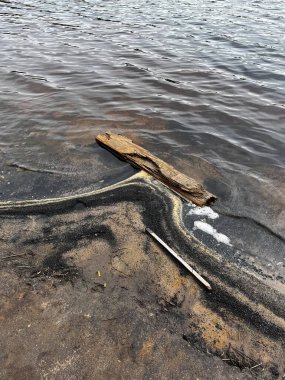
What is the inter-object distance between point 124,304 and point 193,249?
138 cm

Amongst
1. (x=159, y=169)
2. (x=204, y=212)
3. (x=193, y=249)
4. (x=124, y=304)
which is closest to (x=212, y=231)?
(x=204, y=212)

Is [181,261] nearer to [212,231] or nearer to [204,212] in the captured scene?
[212,231]

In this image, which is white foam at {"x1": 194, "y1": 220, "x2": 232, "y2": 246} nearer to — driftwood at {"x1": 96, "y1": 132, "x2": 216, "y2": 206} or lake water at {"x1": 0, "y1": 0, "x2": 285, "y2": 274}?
driftwood at {"x1": 96, "y1": 132, "x2": 216, "y2": 206}

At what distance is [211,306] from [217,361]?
677mm

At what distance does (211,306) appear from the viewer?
4.16m

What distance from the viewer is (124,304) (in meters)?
4.12

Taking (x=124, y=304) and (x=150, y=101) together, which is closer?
(x=124, y=304)

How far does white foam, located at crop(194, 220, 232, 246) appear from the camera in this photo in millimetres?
5221

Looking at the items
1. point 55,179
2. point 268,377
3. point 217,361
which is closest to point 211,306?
point 217,361

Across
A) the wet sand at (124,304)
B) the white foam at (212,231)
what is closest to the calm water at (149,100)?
the white foam at (212,231)

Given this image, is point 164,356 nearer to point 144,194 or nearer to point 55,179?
point 144,194

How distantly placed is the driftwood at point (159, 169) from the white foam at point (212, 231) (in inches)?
18.0

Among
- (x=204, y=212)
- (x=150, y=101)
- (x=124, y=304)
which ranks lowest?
(x=124, y=304)

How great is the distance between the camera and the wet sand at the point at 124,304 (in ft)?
11.7
